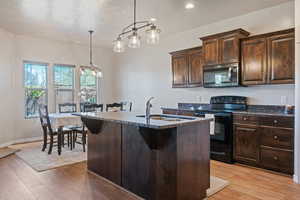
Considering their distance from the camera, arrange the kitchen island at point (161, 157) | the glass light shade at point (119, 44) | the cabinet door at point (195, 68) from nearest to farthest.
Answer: the kitchen island at point (161, 157) → the glass light shade at point (119, 44) → the cabinet door at point (195, 68)

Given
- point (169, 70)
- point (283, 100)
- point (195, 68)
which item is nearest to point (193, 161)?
point (283, 100)

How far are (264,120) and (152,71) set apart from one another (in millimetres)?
3561

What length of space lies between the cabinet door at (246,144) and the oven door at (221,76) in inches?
35.3

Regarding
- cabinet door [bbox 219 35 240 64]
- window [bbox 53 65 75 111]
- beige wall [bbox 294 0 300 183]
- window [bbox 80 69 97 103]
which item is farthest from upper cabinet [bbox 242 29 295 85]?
window [bbox 53 65 75 111]

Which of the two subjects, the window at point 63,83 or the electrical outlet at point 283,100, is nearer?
the electrical outlet at point 283,100

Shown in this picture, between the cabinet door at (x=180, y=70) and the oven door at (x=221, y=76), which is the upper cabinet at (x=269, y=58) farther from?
the cabinet door at (x=180, y=70)

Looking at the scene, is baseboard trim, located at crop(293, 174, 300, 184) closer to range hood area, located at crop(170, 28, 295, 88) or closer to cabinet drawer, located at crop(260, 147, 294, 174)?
cabinet drawer, located at crop(260, 147, 294, 174)

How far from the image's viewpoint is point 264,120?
3.46 m

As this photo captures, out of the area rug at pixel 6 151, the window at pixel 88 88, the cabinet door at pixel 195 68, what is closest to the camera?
the area rug at pixel 6 151

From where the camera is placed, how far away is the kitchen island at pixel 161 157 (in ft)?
7.34

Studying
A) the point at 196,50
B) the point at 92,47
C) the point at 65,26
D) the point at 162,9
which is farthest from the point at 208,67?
the point at 92,47

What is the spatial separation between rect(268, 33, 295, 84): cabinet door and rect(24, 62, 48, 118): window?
5716 mm

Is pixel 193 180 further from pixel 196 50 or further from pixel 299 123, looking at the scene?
pixel 196 50

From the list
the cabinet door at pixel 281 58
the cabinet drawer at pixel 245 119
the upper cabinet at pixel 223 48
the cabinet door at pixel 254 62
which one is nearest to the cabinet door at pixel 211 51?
the upper cabinet at pixel 223 48
